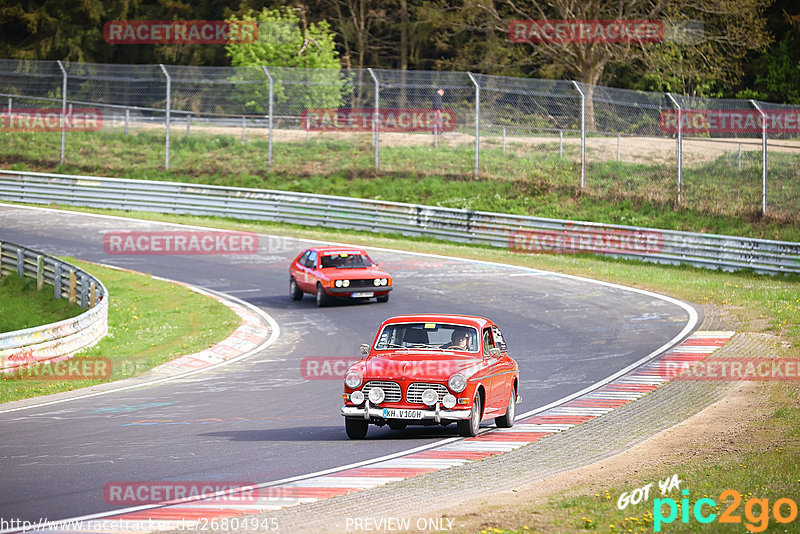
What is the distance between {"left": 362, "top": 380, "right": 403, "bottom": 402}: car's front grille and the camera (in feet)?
38.1

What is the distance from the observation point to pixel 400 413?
11.6 m

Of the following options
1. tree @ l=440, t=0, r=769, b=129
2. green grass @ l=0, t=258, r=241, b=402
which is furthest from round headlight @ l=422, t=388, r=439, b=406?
tree @ l=440, t=0, r=769, b=129

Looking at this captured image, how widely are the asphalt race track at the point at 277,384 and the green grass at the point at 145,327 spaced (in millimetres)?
1193

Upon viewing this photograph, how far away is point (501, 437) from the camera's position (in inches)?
482

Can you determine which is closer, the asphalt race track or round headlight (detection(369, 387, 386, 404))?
the asphalt race track

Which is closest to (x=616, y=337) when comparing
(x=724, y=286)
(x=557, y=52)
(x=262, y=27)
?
(x=724, y=286)

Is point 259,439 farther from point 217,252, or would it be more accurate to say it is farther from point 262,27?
point 262,27

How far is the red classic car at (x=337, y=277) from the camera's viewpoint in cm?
2372

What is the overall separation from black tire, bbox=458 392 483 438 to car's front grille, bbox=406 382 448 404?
477 mm

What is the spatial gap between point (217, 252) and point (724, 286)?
14787 mm

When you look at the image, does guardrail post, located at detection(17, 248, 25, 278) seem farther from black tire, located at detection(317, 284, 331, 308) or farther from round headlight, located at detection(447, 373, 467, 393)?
round headlight, located at detection(447, 373, 467, 393)
